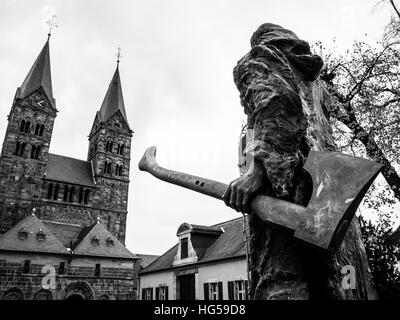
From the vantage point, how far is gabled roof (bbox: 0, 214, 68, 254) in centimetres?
2719

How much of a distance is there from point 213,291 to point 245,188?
16.8 metres

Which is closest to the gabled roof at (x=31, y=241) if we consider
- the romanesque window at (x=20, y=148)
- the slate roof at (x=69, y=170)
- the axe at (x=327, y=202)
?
the slate roof at (x=69, y=170)

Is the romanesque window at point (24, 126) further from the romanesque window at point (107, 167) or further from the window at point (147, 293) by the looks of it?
the window at point (147, 293)

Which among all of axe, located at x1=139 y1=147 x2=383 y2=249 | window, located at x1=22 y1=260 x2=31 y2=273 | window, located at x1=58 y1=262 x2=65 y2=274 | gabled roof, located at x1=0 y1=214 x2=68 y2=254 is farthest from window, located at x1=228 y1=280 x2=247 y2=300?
window, located at x1=22 y1=260 x2=31 y2=273

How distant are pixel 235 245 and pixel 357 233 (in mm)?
16063

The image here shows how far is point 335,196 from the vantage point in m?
1.48

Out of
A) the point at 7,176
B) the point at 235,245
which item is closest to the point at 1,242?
the point at 7,176

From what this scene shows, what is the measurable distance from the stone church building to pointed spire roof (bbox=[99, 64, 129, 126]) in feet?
0.61

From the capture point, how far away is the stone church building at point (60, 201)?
2784cm

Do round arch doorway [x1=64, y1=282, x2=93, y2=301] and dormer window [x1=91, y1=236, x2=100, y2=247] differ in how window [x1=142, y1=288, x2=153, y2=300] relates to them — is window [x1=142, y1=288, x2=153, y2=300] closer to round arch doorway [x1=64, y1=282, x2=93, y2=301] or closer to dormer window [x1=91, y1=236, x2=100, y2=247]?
round arch doorway [x1=64, y1=282, x2=93, y2=301]

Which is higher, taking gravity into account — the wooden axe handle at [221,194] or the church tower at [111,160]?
the church tower at [111,160]

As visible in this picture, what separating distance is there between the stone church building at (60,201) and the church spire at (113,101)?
0.18 meters

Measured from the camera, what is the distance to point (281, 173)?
175cm
